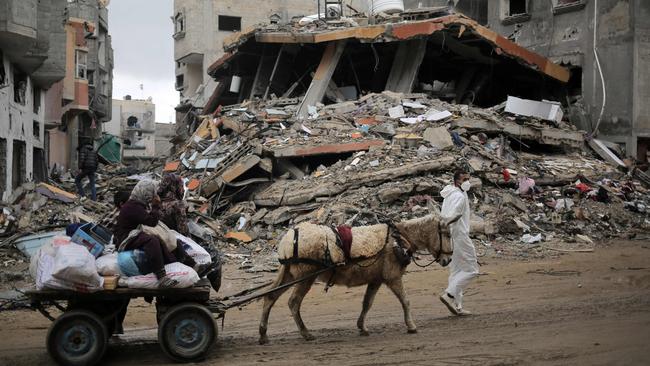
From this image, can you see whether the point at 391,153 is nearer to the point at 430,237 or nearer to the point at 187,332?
the point at 430,237

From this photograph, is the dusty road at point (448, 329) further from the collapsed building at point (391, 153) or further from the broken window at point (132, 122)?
the broken window at point (132, 122)

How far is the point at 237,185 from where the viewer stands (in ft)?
54.7

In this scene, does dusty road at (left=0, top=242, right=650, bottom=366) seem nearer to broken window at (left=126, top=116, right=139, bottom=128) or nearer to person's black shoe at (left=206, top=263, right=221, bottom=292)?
person's black shoe at (left=206, top=263, right=221, bottom=292)

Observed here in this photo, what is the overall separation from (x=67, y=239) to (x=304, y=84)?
19.5 meters

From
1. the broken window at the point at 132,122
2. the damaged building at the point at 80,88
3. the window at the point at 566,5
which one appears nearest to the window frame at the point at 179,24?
the damaged building at the point at 80,88

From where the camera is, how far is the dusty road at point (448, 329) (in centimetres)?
636

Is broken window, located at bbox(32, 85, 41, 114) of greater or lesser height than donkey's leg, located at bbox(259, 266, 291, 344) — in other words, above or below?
above

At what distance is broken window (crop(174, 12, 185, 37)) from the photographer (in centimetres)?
4538

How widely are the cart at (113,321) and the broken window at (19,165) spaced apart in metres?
15.9

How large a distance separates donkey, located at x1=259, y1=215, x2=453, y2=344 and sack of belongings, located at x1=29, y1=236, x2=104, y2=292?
1930 mm

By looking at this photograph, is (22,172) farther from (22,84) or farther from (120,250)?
(120,250)

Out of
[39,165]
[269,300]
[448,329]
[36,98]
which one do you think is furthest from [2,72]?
[448,329]

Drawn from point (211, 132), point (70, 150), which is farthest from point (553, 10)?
point (70, 150)

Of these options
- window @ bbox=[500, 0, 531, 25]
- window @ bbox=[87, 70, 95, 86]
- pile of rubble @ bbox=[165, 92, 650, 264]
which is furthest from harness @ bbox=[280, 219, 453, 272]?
window @ bbox=[87, 70, 95, 86]
